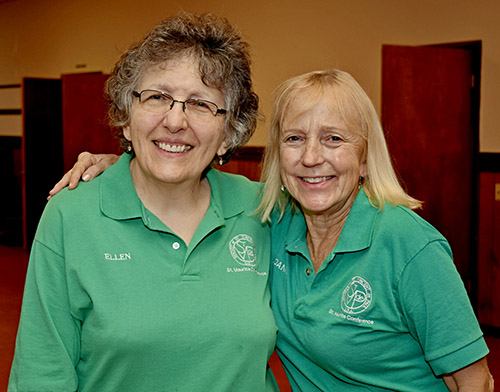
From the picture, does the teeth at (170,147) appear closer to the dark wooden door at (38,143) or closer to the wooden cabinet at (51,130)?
the wooden cabinet at (51,130)

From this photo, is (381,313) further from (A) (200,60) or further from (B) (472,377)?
(A) (200,60)

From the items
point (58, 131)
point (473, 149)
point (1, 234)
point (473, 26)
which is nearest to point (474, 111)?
point (473, 149)

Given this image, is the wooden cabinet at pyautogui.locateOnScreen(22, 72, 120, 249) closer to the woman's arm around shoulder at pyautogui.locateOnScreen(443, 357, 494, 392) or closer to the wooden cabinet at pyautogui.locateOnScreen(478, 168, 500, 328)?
the wooden cabinet at pyautogui.locateOnScreen(478, 168, 500, 328)

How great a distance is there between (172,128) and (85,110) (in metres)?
5.81

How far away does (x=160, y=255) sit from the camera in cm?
162

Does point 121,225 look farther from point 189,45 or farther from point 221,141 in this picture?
point 189,45

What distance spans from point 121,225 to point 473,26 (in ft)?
13.1

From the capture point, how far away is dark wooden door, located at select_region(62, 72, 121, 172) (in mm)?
7039

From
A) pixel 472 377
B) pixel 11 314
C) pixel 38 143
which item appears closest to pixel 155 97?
pixel 472 377

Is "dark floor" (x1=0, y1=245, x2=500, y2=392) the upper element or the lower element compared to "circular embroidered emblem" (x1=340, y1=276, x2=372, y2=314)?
lower

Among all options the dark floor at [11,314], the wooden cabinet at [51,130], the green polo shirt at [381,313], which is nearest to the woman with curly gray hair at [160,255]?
the green polo shirt at [381,313]

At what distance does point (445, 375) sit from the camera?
1.60 metres

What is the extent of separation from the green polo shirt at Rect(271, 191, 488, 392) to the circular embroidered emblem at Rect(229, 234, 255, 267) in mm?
159

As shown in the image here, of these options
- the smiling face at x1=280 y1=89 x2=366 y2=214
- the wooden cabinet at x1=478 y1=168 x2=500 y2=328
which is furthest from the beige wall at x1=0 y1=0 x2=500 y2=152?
the smiling face at x1=280 y1=89 x2=366 y2=214
